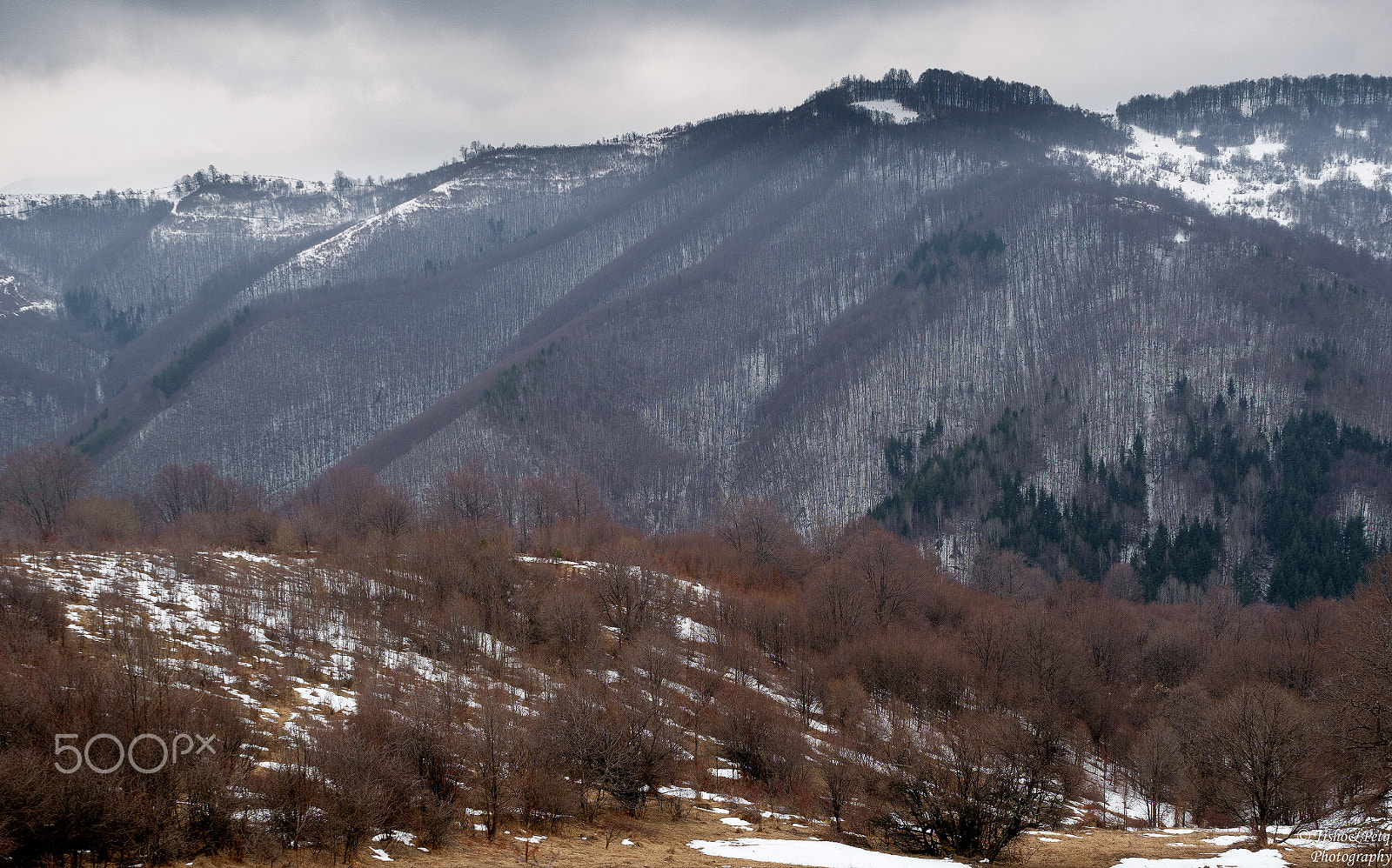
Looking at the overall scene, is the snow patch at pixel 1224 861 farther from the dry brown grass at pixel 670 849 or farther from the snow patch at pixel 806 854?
the snow patch at pixel 806 854

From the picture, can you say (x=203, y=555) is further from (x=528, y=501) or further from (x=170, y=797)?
(x=528, y=501)

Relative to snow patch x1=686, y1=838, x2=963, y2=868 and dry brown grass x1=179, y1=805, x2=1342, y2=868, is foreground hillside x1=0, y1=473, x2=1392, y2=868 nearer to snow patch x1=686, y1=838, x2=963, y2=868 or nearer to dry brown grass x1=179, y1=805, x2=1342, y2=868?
dry brown grass x1=179, y1=805, x2=1342, y2=868

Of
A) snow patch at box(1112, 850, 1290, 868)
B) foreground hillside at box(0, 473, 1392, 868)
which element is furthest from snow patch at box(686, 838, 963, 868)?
snow patch at box(1112, 850, 1290, 868)

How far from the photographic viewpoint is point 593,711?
39.4 m

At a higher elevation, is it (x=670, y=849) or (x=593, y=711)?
(x=593, y=711)

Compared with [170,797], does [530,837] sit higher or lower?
lower

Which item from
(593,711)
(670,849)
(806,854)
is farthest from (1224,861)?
(593,711)

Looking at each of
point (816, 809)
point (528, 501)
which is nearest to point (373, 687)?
point (816, 809)

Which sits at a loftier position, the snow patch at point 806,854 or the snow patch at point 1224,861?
the snow patch at point 1224,861

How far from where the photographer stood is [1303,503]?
178625 millimetres

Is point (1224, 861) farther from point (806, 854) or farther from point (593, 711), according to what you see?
point (593, 711)

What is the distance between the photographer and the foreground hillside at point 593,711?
28359 mm

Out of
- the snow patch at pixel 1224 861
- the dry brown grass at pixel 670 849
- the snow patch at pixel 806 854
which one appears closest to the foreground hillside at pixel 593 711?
the dry brown grass at pixel 670 849

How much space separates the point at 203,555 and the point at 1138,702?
85310mm
